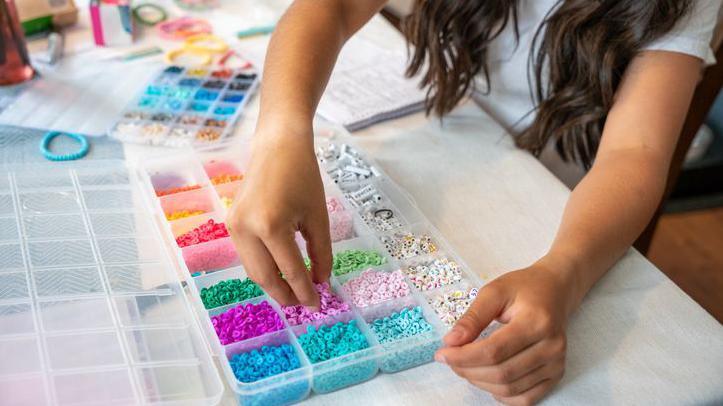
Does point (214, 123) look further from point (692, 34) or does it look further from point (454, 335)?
point (692, 34)

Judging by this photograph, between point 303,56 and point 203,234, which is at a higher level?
point 303,56

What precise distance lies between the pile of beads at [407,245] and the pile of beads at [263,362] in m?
0.18

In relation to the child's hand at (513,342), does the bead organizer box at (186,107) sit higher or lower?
lower

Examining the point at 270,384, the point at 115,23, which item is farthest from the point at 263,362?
the point at 115,23

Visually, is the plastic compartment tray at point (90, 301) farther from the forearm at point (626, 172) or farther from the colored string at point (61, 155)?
the forearm at point (626, 172)

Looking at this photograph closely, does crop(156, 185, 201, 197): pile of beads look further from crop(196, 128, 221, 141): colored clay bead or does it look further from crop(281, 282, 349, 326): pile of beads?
crop(281, 282, 349, 326): pile of beads

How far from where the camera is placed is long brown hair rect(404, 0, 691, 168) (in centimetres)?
85

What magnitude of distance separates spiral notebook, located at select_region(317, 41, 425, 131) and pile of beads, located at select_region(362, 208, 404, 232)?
218 mm

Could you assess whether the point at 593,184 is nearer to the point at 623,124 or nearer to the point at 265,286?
the point at 623,124

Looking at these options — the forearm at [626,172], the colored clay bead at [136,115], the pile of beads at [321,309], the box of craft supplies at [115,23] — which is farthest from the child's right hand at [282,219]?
the box of craft supplies at [115,23]

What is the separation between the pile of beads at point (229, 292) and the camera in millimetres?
674

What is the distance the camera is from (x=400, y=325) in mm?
674

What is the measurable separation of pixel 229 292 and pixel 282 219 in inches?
4.7

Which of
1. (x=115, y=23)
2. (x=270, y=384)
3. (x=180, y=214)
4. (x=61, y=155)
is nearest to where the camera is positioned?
(x=270, y=384)
